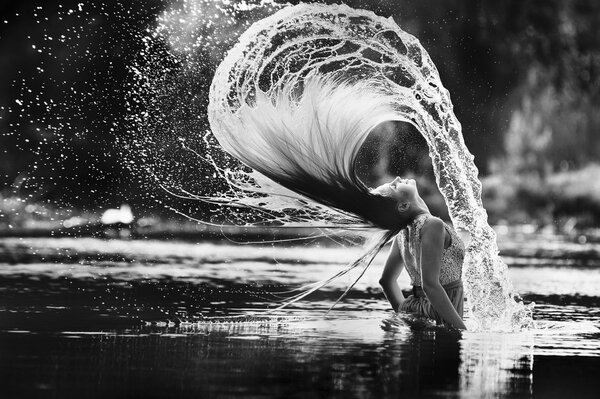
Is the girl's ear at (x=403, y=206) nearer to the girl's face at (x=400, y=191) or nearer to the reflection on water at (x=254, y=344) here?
the girl's face at (x=400, y=191)

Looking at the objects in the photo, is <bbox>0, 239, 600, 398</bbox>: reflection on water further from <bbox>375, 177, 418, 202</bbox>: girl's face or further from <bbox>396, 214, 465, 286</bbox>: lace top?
<bbox>375, 177, 418, 202</bbox>: girl's face

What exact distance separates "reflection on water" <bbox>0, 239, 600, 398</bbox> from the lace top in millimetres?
456

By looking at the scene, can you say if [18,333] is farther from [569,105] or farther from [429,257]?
[569,105]

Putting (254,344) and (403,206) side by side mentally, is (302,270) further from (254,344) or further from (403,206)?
(254,344)

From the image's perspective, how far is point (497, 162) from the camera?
63.0 meters

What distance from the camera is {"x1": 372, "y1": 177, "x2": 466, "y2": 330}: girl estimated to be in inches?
409

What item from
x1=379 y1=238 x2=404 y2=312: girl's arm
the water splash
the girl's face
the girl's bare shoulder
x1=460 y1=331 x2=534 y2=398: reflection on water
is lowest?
x1=460 y1=331 x2=534 y2=398: reflection on water

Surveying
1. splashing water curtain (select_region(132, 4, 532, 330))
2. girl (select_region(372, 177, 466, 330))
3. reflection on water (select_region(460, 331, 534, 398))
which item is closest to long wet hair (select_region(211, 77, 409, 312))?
splashing water curtain (select_region(132, 4, 532, 330))

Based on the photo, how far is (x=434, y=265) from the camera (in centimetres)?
1039

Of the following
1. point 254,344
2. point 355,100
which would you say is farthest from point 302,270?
point 254,344

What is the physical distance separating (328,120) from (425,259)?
58.0 inches

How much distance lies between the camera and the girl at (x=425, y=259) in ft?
34.1

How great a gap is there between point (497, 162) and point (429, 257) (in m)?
53.4

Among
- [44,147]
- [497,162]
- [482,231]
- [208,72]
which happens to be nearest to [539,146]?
[497,162]
